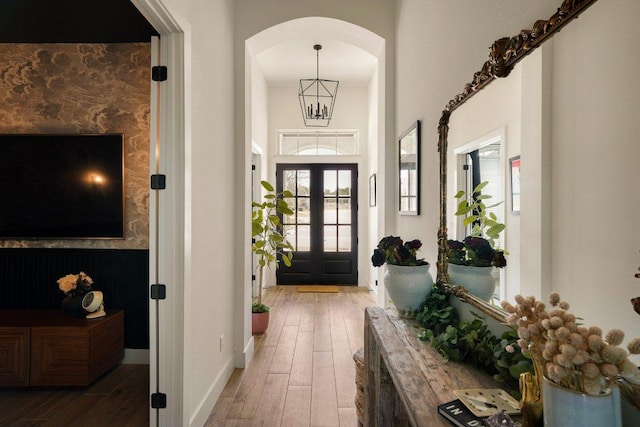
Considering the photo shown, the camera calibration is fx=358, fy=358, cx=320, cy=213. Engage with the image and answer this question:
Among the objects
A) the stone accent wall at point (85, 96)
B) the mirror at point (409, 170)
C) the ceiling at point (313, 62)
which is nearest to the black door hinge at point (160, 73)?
the stone accent wall at point (85, 96)

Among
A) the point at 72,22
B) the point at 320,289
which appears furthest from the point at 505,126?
the point at 320,289

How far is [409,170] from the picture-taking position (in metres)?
2.60

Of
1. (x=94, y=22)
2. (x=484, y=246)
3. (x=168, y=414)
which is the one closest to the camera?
(x=484, y=246)

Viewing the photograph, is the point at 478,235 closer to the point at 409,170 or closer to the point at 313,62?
the point at 409,170

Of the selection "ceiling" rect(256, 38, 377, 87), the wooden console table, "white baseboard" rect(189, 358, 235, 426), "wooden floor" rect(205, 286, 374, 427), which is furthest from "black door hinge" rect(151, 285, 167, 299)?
"ceiling" rect(256, 38, 377, 87)

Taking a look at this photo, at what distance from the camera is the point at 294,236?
624 centimetres

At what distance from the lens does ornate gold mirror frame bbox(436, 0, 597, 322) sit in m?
0.93

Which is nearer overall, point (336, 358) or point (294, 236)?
point (336, 358)

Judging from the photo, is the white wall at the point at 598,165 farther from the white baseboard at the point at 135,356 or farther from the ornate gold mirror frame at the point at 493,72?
the white baseboard at the point at 135,356

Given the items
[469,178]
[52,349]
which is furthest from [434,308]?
[52,349]

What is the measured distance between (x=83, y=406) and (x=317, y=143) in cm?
488

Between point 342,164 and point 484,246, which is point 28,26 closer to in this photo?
point 484,246

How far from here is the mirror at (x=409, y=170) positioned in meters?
2.38

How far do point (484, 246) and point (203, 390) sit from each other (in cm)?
193
